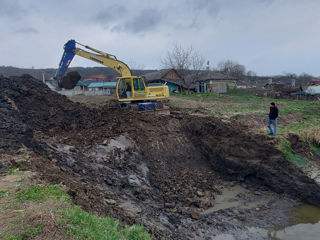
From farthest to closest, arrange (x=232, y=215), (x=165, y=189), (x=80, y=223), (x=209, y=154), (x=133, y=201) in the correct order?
(x=209, y=154) → (x=165, y=189) → (x=232, y=215) → (x=133, y=201) → (x=80, y=223)

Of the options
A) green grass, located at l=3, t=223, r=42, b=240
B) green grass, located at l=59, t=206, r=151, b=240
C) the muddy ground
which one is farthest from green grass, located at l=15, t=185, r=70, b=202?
green grass, located at l=3, t=223, r=42, b=240

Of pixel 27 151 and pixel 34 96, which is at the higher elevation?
pixel 34 96

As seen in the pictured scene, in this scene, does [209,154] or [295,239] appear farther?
[209,154]

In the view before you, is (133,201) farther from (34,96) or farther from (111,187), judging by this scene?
(34,96)

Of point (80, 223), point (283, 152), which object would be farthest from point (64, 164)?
point (283, 152)

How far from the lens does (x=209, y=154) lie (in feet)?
42.3

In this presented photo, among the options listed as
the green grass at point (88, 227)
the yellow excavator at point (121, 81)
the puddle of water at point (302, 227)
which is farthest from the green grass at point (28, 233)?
the yellow excavator at point (121, 81)

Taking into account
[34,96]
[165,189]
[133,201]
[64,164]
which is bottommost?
[165,189]

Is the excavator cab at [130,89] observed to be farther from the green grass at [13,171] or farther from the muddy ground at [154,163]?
the green grass at [13,171]

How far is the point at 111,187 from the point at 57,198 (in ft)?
10.4

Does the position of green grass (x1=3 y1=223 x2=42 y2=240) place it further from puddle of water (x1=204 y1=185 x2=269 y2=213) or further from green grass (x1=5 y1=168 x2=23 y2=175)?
puddle of water (x1=204 y1=185 x2=269 y2=213)

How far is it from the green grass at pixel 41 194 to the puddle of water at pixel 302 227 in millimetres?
6093

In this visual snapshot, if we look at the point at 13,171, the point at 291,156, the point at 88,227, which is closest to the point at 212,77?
the point at 291,156

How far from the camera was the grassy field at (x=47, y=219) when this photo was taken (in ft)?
13.0
